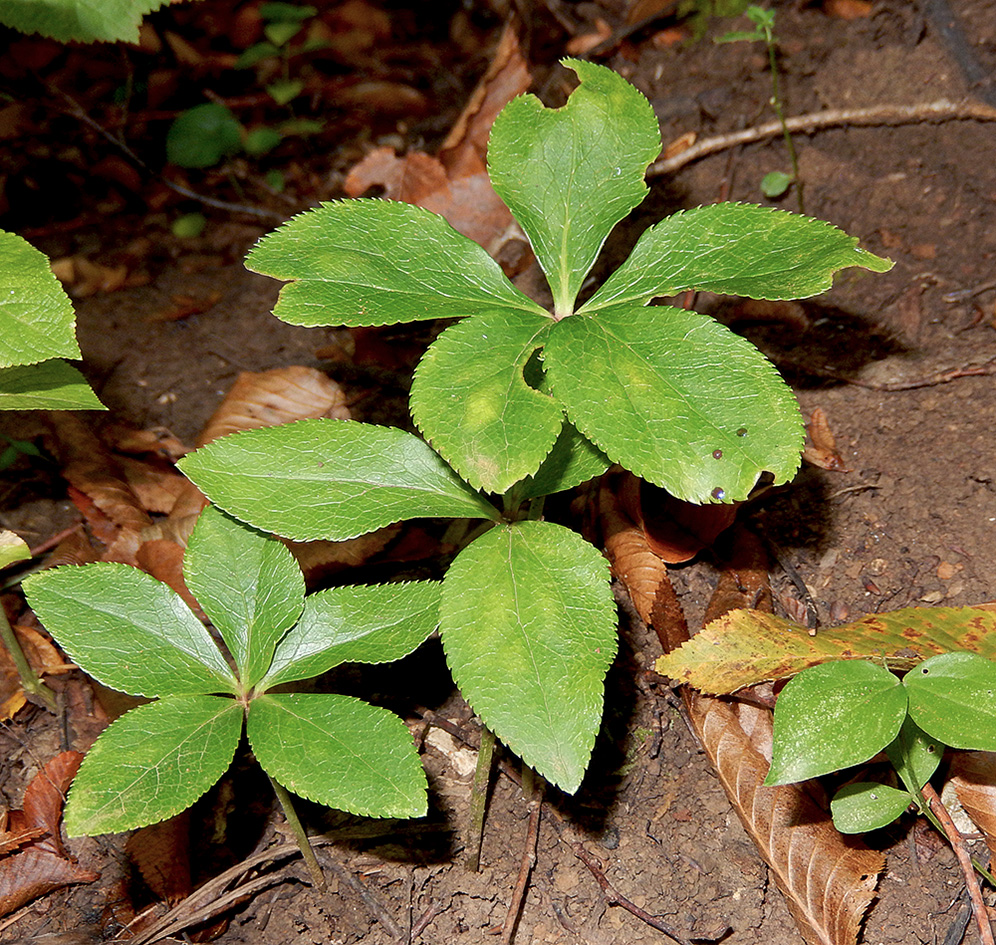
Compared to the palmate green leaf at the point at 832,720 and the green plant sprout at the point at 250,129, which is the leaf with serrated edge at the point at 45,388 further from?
the green plant sprout at the point at 250,129

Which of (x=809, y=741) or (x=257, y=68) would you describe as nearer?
(x=809, y=741)

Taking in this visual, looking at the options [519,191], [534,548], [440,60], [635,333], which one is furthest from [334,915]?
[440,60]

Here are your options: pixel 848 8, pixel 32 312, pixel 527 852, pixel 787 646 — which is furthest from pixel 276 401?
pixel 848 8

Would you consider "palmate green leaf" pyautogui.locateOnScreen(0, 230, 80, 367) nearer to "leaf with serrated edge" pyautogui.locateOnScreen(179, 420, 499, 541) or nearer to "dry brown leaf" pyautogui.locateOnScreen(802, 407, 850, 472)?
"leaf with serrated edge" pyautogui.locateOnScreen(179, 420, 499, 541)

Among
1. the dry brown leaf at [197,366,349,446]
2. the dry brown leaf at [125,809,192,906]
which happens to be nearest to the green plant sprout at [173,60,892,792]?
the dry brown leaf at [125,809,192,906]

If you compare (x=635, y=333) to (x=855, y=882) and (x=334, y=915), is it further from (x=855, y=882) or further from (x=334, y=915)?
(x=334, y=915)
